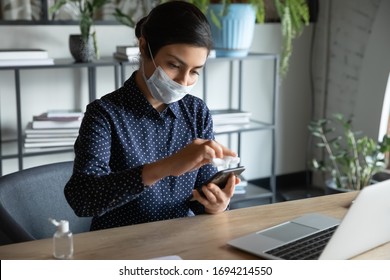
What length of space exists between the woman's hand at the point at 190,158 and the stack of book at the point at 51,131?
1484 millimetres

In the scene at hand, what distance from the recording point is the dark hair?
59.5 inches

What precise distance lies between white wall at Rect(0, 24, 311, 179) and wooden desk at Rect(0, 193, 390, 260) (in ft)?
5.88

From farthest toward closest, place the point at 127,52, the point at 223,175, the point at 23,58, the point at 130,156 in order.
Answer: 1. the point at 127,52
2. the point at 23,58
3. the point at 130,156
4. the point at 223,175

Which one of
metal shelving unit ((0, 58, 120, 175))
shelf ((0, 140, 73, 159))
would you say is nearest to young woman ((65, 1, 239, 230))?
metal shelving unit ((0, 58, 120, 175))

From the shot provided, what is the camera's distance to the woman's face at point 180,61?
59.7 inches

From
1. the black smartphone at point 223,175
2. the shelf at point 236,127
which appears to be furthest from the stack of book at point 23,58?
the black smartphone at point 223,175

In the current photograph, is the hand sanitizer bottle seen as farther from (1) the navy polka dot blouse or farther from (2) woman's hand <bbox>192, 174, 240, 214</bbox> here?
(2) woman's hand <bbox>192, 174, 240, 214</bbox>

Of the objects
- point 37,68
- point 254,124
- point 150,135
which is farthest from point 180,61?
point 254,124

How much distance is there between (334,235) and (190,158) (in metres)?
0.37

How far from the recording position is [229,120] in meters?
3.21

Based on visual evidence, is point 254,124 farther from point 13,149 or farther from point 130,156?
point 130,156

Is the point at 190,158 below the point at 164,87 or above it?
below

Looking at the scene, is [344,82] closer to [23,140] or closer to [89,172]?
[23,140]
